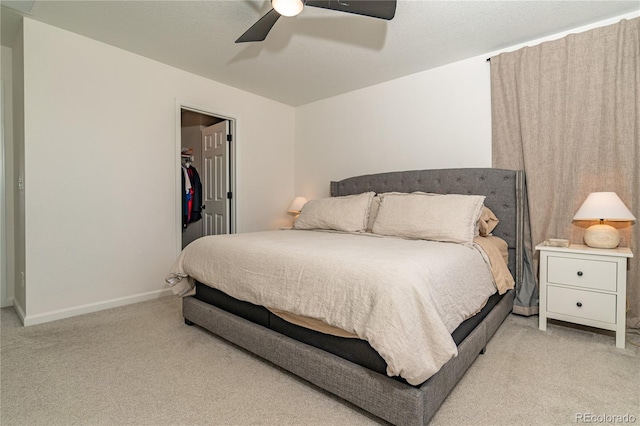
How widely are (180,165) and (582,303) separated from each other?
390 centimetres

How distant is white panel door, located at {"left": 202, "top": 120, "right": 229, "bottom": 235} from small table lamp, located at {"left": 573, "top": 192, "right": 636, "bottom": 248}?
3737 millimetres

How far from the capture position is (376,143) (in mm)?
3832

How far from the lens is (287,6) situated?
1819 millimetres

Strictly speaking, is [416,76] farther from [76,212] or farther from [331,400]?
[76,212]

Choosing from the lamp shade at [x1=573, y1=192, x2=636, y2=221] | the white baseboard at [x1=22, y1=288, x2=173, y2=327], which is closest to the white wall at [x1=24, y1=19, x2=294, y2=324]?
the white baseboard at [x1=22, y1=288, x2=173, y2=327]

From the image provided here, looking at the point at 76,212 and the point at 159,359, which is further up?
the point at 76,212

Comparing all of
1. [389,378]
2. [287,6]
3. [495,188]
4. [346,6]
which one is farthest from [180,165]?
[495,188]

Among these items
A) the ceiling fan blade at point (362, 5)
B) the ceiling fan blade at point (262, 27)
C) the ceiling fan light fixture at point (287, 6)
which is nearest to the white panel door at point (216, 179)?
the ceiling fan blade at point (262, 27)

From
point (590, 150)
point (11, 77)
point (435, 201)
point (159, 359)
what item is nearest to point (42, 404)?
point (159, 359)

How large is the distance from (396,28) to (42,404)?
337 centimetres

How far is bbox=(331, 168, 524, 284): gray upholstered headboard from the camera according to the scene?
Result: 9.00 feet

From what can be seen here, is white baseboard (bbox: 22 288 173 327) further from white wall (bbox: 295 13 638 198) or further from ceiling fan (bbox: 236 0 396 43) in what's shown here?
ceiling fan (bbox: 236 0 396 43)

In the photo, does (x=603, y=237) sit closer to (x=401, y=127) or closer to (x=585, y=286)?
(x=585, y=286)

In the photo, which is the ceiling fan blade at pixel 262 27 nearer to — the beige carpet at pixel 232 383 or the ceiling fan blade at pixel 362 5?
the ceiling fan blade at pixel 362 5
